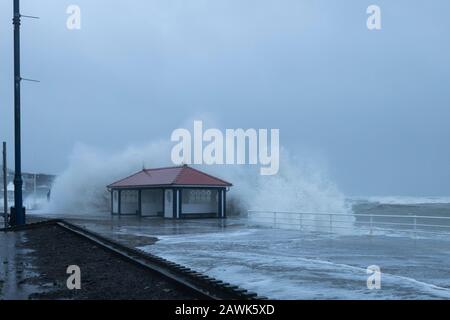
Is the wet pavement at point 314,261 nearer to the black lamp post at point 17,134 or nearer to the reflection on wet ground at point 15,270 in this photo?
the reflection on wet ground at point 15,270

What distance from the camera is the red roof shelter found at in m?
33.7

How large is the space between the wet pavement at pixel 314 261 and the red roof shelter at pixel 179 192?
12.0m

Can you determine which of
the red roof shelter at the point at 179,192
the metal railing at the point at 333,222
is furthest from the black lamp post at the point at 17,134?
the metal railing at the point at 333,222

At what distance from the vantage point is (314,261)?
1324cm

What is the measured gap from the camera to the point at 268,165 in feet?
172

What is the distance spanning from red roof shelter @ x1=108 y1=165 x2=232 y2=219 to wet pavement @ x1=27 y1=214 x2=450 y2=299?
39.4 feet

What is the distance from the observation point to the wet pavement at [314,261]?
931cm

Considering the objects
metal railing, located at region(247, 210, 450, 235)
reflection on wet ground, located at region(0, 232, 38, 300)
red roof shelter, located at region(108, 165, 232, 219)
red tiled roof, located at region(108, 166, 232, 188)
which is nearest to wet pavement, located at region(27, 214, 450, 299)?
metal railing, located at region(247, 210, 450, 235)

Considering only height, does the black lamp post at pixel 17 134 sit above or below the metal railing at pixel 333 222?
above

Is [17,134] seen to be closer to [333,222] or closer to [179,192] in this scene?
[179,192]

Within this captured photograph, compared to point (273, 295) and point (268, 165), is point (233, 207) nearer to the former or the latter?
point (268, 165)
